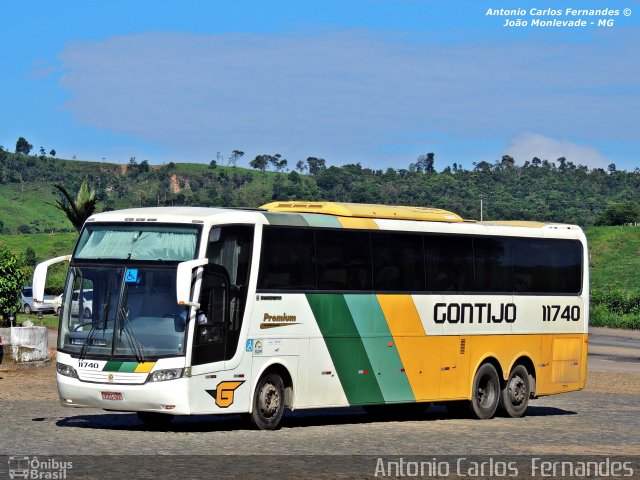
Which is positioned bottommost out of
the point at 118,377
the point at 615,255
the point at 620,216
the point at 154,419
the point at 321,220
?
the point at 154,419

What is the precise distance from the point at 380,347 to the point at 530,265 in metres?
5.30

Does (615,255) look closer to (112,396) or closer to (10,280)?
(10,280)

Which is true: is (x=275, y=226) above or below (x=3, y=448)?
above

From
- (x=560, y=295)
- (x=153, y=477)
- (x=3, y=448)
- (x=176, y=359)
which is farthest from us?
(x=560, y=295)

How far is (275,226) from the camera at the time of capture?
20562 mm

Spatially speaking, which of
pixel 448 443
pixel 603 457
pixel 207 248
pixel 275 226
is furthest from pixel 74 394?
pixel 603 457

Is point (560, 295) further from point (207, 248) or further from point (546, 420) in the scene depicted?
point (207, 248)

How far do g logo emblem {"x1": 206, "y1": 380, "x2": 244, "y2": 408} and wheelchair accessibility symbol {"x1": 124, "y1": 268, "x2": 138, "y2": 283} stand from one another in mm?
2024

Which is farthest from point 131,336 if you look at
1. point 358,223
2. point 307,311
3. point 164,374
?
point 358,223

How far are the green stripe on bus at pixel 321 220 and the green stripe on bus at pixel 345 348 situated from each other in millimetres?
1217

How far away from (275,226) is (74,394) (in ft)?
13.8

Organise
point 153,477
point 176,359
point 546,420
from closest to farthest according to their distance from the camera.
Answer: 1. point 153,477
2. point 176,359
3. point 546,420

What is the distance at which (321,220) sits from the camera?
71.0ft

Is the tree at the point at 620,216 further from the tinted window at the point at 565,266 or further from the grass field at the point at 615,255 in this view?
the tinted window at the point at 565,266
